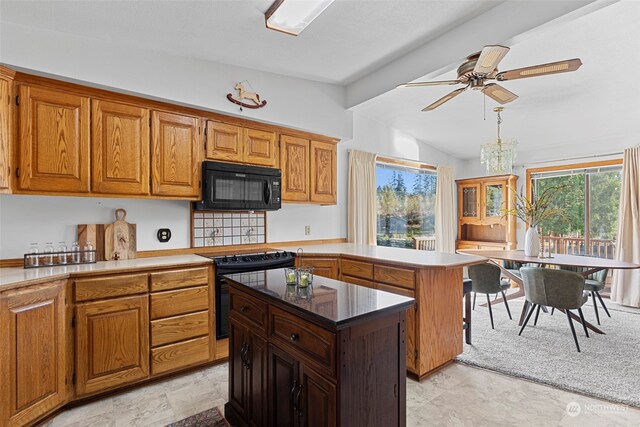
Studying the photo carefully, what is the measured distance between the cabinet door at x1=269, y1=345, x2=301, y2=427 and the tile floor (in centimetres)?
96

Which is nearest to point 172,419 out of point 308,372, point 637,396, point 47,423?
point 47,423

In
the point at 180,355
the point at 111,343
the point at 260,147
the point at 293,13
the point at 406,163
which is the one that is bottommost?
the point at 180,355

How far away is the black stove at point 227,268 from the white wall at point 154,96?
650 millimetres

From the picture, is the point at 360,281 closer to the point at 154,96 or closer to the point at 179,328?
the point at 179,328

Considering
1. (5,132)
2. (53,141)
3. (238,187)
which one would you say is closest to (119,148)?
Result: (53,141)

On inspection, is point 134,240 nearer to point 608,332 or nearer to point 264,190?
point 264,190

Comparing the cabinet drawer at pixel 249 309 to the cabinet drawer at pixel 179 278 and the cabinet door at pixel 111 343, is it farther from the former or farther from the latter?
the cabinet door at pixel 111 343

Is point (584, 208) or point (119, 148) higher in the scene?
point (119, 148)

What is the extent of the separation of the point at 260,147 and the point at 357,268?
5.28ft

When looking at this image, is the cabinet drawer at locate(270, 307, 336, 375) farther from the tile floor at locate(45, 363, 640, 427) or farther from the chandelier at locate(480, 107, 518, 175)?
the chandelier at locate(480, 107, 518, 175)

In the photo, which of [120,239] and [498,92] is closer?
[498,92]

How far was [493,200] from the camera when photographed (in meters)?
5.99

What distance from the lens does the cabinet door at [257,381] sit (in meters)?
1.63

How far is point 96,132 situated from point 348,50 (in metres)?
2.25
